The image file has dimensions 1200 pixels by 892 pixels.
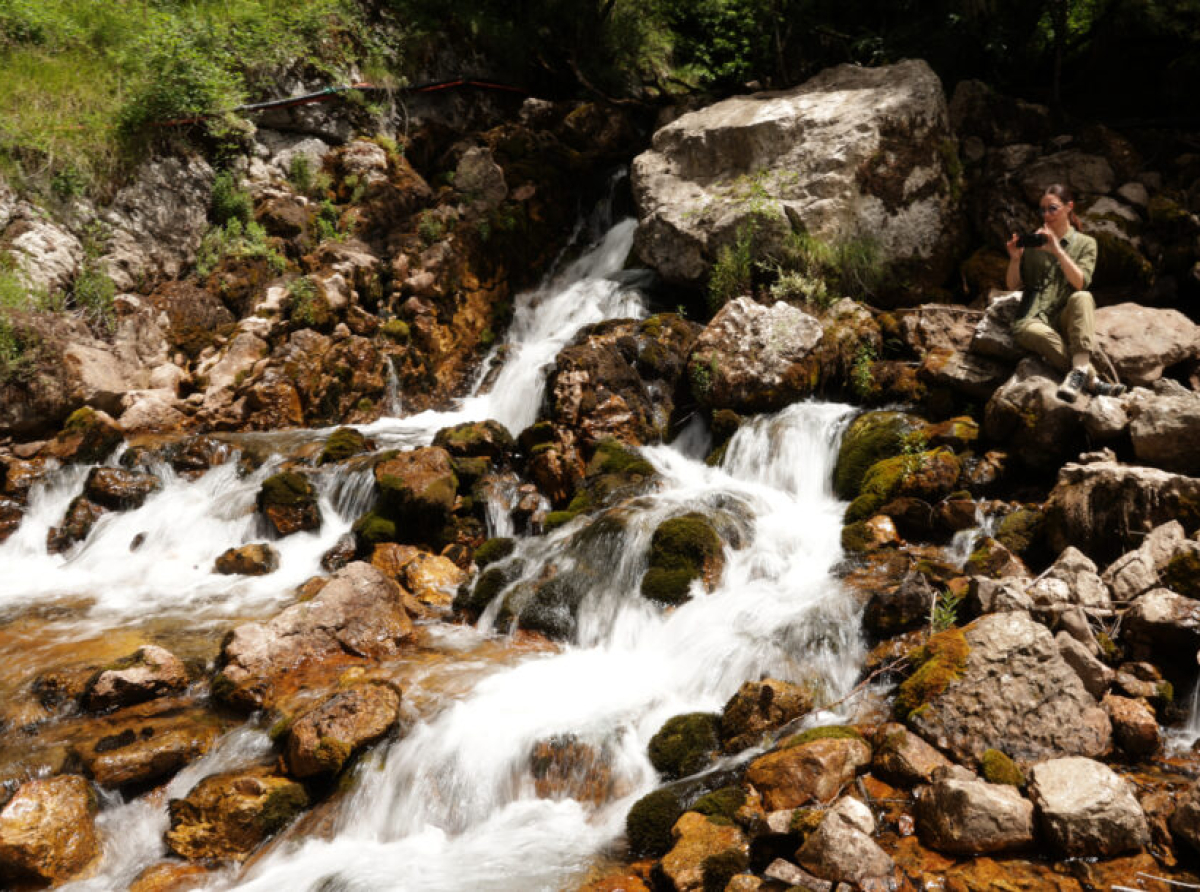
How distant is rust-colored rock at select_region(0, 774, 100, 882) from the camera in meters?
4.55

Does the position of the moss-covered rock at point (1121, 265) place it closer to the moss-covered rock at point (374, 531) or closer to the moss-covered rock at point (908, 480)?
the moss-covered rock at point (908, 480)

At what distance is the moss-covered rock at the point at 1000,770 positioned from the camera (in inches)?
161

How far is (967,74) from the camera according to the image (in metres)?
13.1

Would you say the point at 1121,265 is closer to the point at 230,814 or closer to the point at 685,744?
the point at 685,744

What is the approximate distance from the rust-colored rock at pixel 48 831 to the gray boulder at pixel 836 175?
10645mm

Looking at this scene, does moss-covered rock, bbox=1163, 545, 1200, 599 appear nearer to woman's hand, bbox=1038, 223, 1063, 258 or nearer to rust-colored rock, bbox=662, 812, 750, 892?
rust-colored rock, bbox=662, 812, 750, 892

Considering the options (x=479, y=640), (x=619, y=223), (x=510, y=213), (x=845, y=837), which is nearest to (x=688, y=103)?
(x=619, y=223)

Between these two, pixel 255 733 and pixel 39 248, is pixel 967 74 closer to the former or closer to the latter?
pixel 255 733

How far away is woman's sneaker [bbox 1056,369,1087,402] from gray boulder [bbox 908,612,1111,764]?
11.9 feet

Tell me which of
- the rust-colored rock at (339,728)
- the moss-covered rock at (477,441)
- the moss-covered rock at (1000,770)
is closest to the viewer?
the moss-covered rock at (1000,770)

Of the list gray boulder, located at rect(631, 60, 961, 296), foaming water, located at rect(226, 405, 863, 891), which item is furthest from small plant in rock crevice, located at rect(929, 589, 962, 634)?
→ gray boulder, located at rect(631, 60, 961, 296)

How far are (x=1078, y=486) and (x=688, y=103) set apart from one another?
13.0 m

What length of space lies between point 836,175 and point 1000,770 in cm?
941

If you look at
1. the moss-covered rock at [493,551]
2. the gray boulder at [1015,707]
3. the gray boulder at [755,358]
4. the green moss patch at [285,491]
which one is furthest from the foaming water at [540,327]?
the gray boulder at [1015,707]
